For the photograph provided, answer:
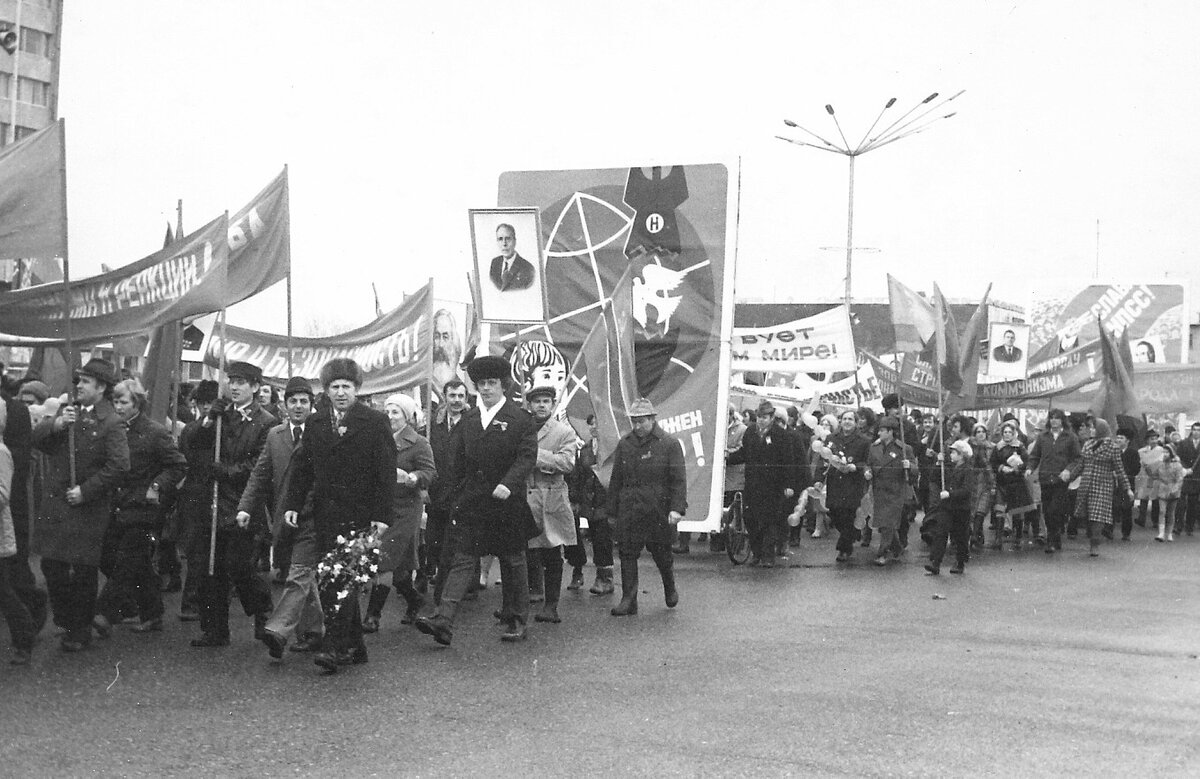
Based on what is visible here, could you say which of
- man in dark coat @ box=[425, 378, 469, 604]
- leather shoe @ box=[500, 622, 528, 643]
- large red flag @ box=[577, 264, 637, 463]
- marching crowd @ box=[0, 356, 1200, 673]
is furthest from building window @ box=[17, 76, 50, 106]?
leather shoe @ box=[500, 622, 528, 643]

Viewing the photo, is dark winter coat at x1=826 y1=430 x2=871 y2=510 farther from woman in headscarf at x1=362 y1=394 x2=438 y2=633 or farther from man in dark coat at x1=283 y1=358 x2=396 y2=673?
man in dark coat at x1=283 y1=358 x2=396 y2=673

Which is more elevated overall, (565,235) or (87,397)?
(565,235)

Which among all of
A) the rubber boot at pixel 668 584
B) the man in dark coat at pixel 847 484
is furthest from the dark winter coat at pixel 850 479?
the rubber boot at pixel 668 584

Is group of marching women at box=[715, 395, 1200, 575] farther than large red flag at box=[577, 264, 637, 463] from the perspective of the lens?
Yes

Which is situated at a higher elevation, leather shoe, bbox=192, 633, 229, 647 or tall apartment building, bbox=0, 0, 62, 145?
tall apartment building, bbox=0, 0, 62, 145

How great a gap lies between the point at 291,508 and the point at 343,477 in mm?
423

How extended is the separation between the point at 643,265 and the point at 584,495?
325 cm

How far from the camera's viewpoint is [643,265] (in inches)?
639

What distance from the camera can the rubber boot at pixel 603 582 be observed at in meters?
13.1

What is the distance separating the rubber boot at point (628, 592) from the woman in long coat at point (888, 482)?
546 centimetres

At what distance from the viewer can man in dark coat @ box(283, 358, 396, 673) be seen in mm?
8516

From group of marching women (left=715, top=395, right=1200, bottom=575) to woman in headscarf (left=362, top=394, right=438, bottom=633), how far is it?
19.4 feet

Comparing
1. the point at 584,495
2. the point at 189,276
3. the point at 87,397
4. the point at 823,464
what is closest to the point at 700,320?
the point at 584,495

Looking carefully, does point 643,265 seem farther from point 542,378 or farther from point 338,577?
point 338,577
